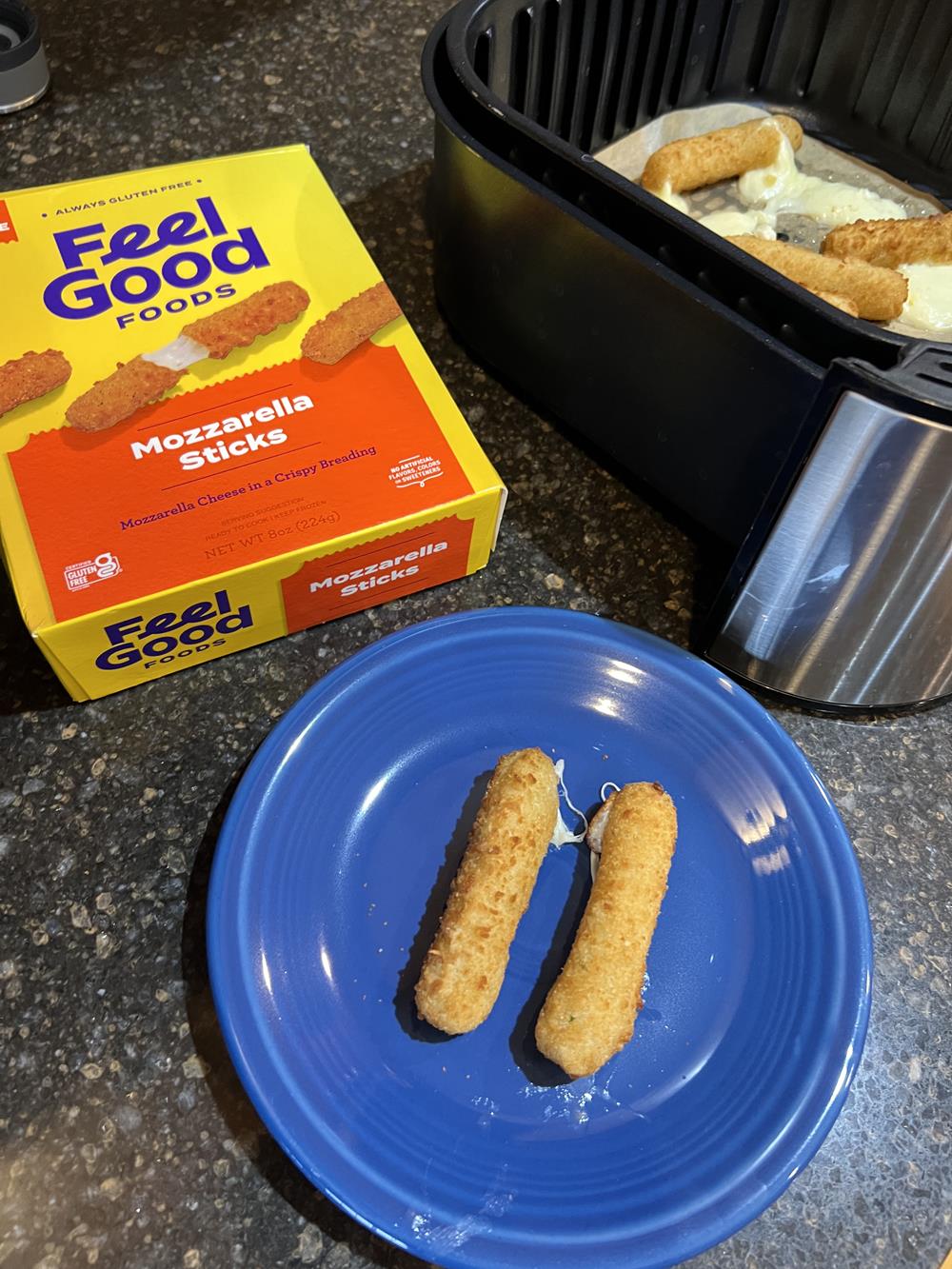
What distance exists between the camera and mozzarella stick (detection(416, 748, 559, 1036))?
0.70 metres

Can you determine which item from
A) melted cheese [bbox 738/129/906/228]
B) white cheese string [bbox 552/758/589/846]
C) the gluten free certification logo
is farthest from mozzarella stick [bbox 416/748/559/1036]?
melted cheese [bbox 738/129/906/228]

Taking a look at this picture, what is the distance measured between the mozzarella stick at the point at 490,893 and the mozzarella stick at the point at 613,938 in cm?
5

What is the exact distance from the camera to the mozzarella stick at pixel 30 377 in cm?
82

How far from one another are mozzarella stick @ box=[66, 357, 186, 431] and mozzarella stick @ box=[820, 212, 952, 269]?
26.8 inches

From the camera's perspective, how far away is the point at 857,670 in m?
0.84

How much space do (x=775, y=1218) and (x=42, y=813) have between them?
2.09ft

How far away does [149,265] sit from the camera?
36.0 inches

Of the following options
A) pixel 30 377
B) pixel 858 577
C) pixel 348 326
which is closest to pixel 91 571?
pixel 30 377

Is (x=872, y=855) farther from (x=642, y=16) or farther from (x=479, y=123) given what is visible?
(x=642, y=16)

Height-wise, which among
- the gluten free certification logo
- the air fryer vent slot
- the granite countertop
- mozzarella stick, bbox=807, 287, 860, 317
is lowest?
the granite countertop

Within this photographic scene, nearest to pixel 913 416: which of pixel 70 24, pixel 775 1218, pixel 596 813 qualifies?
pixel 596 813

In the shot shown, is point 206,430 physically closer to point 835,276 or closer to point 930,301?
point 835,276

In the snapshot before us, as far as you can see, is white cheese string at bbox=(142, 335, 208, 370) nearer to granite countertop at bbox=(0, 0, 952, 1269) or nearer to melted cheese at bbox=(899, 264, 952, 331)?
granite countertop at bbox=(0, 0, 952, 1269)

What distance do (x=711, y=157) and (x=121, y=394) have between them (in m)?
0.68
